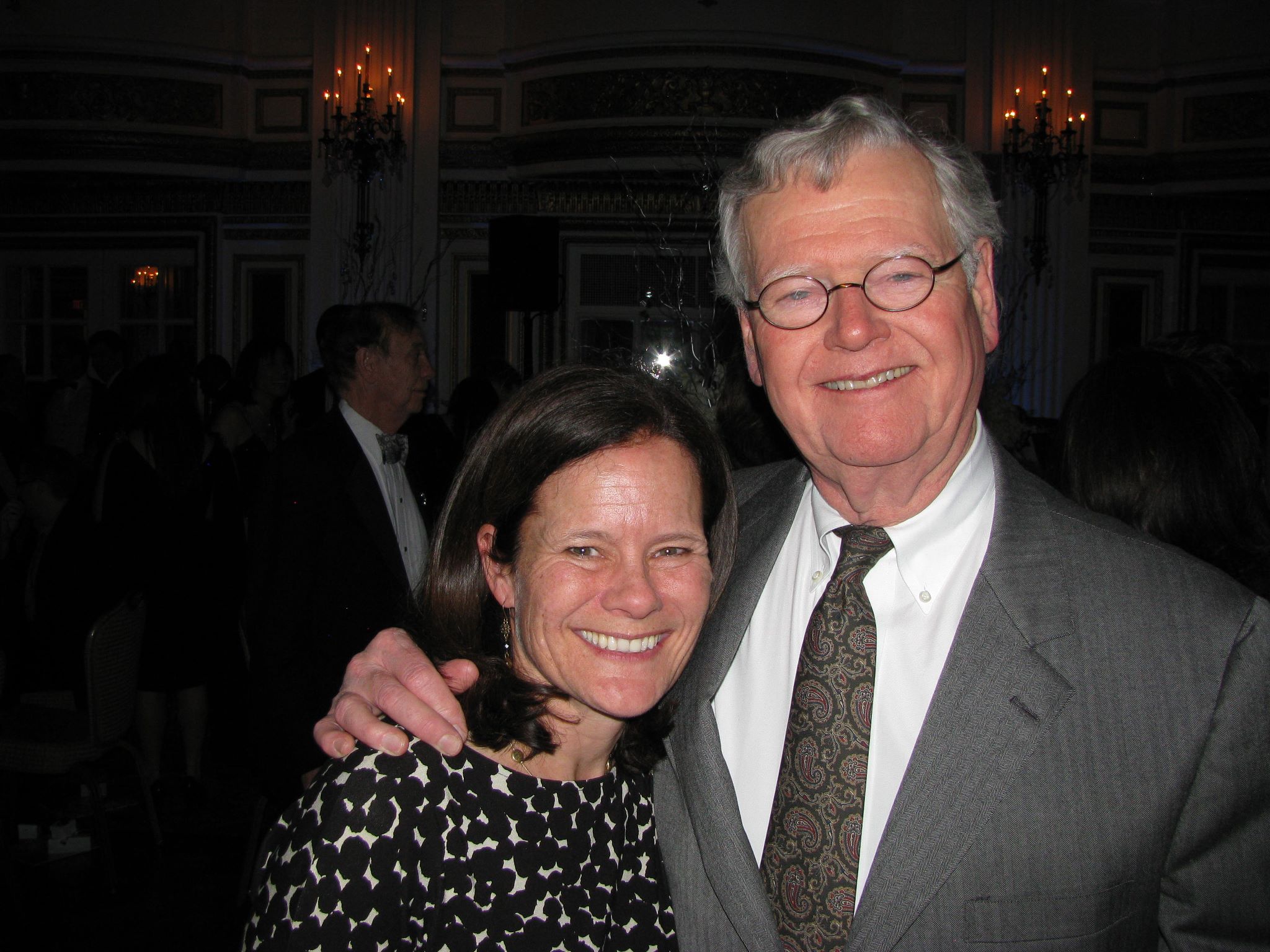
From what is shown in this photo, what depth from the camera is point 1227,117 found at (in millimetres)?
8352

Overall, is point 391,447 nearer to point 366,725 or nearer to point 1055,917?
point 366,725

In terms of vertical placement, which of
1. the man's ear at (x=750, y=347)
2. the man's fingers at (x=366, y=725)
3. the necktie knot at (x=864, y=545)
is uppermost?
the man's ear at (x=750, y=347)

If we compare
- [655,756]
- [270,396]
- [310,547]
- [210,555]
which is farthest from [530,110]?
[655,756]

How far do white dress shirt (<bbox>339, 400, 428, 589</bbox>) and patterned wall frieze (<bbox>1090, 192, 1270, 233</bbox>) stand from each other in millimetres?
7382

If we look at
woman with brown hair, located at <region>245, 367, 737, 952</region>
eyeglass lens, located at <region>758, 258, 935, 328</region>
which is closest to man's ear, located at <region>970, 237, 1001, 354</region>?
eyeglass lens, located at <region>758, 258, 935, 328</region>

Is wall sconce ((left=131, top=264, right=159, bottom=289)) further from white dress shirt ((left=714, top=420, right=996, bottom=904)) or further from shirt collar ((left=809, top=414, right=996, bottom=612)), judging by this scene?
shirt collar ((left=809, top=414, right=996, bottom=612))

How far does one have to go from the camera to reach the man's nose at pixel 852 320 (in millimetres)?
1334

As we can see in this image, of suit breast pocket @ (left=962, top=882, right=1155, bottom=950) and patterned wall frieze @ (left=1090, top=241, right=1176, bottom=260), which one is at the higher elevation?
patterned wall frieze @ (left=1090, top=241, right=1176, bottom=260)

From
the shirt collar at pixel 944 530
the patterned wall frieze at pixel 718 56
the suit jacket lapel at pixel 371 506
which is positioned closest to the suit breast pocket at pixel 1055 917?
the shirt collar at pixel 944 530

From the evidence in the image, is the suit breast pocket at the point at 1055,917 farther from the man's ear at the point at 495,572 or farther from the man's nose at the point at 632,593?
the man's ear at the point at 495,572

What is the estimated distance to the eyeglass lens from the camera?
1.36m

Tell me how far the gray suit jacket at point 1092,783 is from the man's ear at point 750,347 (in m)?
0.53

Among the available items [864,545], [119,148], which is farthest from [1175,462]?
[119,148]

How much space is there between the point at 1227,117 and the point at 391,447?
8131 millimetres
